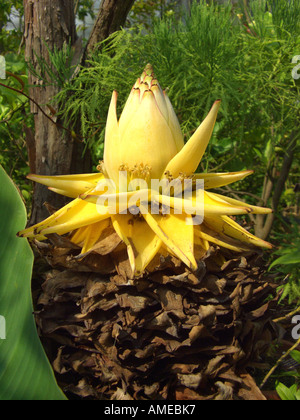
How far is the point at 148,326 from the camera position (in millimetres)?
443

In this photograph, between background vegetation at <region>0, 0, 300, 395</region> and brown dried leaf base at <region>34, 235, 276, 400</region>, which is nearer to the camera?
brown dried leaf base at <region>34, 235, 276, 400</region>

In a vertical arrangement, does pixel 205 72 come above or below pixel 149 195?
above

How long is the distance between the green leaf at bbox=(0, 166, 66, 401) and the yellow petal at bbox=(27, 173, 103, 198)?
0.04m

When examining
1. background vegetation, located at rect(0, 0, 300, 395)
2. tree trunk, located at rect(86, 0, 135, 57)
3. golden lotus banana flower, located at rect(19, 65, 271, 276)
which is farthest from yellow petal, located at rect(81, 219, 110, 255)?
tree trunk, located at rect(86, 0, 135, 57)

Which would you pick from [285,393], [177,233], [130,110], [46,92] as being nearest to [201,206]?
[177,233]

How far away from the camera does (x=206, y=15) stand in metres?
0.74

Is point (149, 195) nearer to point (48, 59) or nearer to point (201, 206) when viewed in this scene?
point (201, 206)

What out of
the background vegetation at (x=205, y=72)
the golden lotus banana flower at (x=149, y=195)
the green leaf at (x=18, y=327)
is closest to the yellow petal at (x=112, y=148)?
the golden lotus banana flower at (x=149, y=195)

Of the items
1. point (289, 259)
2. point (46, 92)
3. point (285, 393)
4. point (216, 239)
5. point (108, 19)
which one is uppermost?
point (108, 19)

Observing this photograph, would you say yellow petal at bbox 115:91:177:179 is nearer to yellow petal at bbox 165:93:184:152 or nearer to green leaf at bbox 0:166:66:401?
yellow petal at bbox 165:93:184:152

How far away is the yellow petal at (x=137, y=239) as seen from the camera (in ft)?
1.47

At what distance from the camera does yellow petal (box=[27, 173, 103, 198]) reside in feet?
1.65

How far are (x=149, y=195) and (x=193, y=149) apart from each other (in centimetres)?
8

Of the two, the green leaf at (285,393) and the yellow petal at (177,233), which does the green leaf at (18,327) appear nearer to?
the yellow petal at (177,233)
